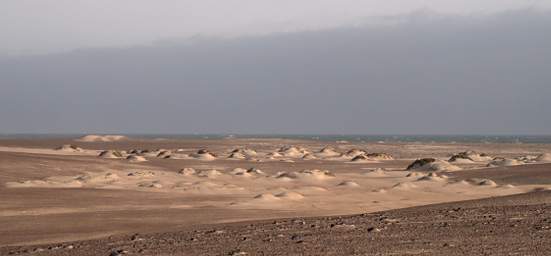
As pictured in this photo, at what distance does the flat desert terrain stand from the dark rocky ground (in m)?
0.02

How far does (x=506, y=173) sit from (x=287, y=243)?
113 feet

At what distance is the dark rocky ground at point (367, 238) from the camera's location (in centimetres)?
1351

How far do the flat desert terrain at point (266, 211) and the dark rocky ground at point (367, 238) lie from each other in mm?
22

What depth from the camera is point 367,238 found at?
15086mm

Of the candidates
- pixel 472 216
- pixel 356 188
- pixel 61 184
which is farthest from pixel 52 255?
pixel 356 188

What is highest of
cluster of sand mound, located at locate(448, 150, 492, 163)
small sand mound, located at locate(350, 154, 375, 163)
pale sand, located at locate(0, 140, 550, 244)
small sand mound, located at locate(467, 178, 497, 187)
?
cluster of sand mound, located at locate(448, 150, 492, 163)

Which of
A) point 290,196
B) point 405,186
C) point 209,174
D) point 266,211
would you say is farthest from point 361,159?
point 266,211

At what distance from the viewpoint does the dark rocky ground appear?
13.5 m

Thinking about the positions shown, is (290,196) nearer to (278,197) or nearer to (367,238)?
(278,197)

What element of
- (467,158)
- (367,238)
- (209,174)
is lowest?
(209,174)

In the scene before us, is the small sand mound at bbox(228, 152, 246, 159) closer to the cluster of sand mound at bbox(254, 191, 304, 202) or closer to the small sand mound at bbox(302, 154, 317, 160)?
the small sand mound at bbox(302, 154, 317, 160)

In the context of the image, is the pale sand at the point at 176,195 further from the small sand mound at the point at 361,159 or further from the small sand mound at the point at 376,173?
the small sand mound at the point at 361,159

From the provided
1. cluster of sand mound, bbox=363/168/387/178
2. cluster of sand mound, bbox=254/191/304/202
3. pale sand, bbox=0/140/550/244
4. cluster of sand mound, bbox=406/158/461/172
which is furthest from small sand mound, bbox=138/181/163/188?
cluster of sand mound, bbox=406/158/461/172

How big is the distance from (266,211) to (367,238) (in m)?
13.3
